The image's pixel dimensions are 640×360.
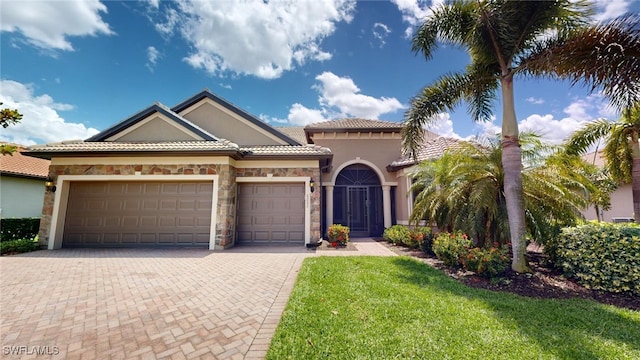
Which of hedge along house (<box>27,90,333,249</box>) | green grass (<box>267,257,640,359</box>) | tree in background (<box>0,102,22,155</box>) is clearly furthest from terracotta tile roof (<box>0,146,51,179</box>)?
green grass (<box>267,257,640,359</box>)

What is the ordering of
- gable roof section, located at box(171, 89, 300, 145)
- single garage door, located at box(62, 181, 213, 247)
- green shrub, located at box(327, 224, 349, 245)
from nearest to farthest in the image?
1. single garage door, located at box(62, 181, 213, 247)
2. green shrub, located at box(327, 224, 349, 245)
3. gable roof section, located at box(171, 89, 300, 145)

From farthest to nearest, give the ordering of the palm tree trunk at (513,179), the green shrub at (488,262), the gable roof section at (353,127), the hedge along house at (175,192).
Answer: the gable roof section at (353,127) → the hedge along house at (175,192) → the palm tree trunk at (513,179) → the green shrub at (488,262)

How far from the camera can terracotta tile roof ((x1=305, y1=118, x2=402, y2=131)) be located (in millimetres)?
13789

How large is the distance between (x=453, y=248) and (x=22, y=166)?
23785 mm

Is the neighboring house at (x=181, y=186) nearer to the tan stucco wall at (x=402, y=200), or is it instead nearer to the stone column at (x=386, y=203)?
the stone column at (x=386, y=203)

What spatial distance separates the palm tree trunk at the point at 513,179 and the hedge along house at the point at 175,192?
19.6ft

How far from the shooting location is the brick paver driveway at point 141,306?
10.2ft

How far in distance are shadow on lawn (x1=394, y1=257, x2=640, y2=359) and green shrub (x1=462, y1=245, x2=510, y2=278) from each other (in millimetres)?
1045

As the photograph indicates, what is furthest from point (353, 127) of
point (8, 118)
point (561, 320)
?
point (8, 118)

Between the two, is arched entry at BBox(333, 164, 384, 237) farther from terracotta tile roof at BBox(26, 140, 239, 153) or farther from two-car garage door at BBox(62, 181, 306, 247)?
two-car garage door at BBox(62, 181, 306, 247)

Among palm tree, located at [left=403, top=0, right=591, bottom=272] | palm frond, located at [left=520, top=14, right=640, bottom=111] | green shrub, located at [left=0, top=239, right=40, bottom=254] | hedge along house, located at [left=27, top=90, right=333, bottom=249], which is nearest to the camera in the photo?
palm frond, located at [left=520, top=14, right=640, bottom=111]

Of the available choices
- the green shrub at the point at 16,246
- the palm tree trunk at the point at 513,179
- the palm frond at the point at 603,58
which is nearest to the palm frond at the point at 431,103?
the palm tree trunk at the point at 513,179

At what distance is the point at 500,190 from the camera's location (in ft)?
24.2

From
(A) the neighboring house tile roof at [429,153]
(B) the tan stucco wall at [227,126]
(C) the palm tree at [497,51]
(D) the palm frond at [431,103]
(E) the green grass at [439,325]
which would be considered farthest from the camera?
(A) the neighboring house tile roof at [429,153]
